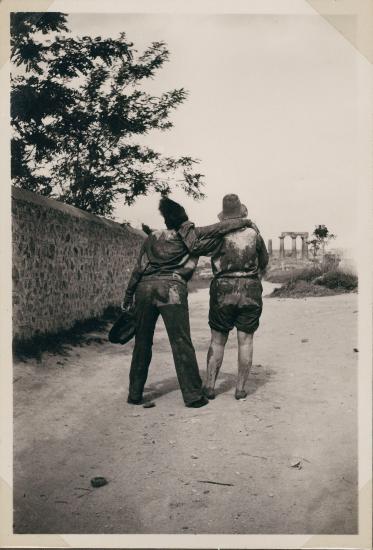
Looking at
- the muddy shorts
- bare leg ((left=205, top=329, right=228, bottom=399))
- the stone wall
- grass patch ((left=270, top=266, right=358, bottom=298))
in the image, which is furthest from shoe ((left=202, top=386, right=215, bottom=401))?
grass patch ((left=270, top=266, right=358, bottom=298))

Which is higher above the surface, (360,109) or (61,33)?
(61,33)

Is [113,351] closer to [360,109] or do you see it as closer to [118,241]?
[118,241]

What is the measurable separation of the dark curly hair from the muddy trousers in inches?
18.4

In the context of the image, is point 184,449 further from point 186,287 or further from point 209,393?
point 186,287

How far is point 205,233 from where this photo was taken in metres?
4.51

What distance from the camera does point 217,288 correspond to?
4664 millimetres

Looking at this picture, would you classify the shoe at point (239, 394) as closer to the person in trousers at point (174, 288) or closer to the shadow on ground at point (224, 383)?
the shadow on ground at point (224, 383)

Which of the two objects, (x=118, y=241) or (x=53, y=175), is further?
(x=118, y=241)

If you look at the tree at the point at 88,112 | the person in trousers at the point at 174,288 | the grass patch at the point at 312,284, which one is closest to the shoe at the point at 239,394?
the person in trousers at the point at 174,288

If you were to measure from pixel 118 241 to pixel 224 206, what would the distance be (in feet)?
8.04

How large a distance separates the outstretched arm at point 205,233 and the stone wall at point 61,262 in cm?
90

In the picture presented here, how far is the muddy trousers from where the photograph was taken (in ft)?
14.7

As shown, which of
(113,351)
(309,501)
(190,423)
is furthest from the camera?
(113,351)

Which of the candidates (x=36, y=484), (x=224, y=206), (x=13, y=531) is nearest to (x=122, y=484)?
(x=36, y=484)
